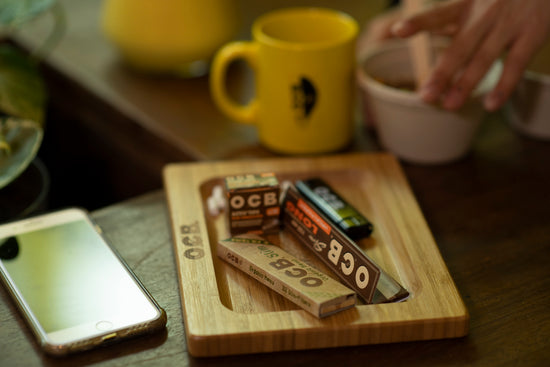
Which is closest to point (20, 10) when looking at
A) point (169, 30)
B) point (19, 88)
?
point (19, 88)

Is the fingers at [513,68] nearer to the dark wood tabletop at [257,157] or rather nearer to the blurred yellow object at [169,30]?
the dark wood tabletop at [257,157]

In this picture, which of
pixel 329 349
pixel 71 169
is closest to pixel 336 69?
pixel 329 349

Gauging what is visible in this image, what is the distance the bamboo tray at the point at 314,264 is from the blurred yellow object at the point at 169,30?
0.86ft

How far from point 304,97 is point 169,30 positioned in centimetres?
25

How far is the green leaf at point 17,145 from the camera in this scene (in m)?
0.63

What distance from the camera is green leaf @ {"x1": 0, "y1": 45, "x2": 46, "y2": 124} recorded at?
73cm

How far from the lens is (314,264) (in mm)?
572

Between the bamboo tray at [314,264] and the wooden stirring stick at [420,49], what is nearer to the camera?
the bamboo tray at [314,264]

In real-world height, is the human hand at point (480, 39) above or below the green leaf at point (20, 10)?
below

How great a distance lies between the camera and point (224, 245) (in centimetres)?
56

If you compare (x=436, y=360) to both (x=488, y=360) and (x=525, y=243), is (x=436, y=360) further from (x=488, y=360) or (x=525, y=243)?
(x=525, y=243)

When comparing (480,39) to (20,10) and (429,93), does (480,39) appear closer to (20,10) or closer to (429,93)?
(429,93)

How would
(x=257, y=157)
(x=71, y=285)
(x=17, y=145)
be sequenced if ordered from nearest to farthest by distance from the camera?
1. (x=71, y=285)
2. (x=17, y=145)
3. (x=257, y=157)

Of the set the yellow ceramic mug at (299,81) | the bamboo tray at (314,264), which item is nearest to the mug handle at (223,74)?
the yellow ceramic mug at (299,81)
